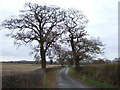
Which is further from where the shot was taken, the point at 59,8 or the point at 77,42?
the point at 77,42

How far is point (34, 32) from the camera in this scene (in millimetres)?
40812

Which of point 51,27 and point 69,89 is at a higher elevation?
point 51,27

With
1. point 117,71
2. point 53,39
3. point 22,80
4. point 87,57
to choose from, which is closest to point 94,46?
point 87,57

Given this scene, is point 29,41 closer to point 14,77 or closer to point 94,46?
point 94,46

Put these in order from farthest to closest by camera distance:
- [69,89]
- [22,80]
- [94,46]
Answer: [94,46] → [69,89] → [22,80]

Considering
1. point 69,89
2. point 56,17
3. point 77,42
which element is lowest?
point 69,89

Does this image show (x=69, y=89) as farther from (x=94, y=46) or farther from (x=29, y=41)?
(x=94, y=46)

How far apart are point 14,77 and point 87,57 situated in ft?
118

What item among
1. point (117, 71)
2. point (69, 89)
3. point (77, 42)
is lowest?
point (69, 89)

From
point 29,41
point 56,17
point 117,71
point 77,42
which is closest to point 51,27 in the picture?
point 56,17

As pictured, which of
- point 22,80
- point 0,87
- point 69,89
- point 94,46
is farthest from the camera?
point 94,46

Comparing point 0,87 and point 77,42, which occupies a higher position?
point 77,42

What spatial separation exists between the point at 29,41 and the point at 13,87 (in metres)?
29.6

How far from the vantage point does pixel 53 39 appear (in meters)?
40.8
